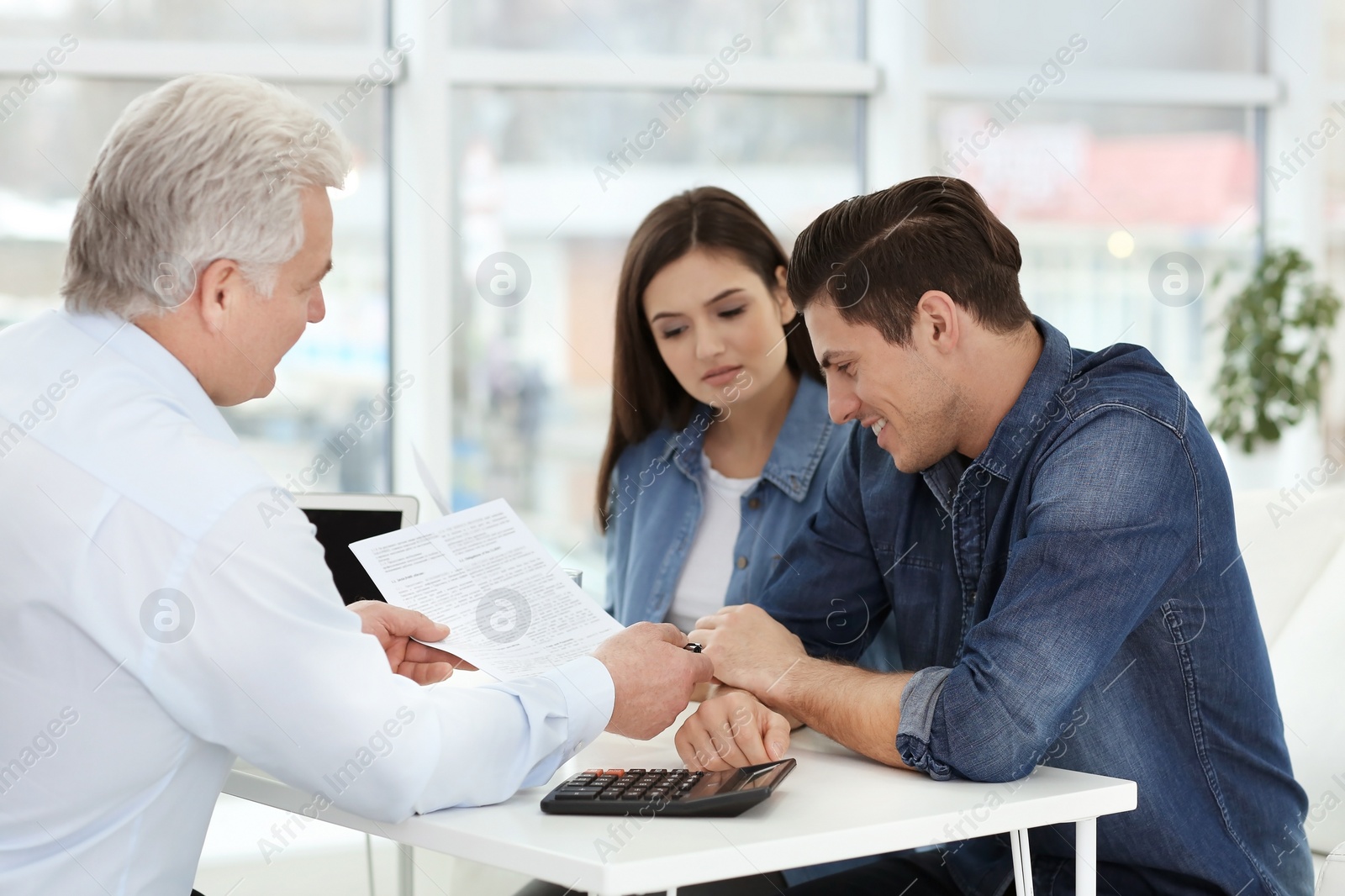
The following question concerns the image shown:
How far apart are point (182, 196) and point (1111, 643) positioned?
998 millimetres

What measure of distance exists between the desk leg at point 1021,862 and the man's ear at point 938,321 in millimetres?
568

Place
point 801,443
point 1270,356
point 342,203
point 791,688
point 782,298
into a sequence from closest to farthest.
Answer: point 791,688
point 801,443
point 782,298
point 342,203
point 1270,356

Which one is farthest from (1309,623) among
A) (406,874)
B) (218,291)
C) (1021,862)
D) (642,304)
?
(218,291)

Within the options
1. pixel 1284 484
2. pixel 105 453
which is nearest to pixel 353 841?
pixel 105 453

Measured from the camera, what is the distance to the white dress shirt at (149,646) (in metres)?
1.01

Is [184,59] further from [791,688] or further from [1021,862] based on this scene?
[1021,862]

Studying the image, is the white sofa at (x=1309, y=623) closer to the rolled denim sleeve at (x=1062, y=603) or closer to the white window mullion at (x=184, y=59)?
the rolled denim sleeve at (x=1062, y=603)

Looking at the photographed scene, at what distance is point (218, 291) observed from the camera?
1.14 m

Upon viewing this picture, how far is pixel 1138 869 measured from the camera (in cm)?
138

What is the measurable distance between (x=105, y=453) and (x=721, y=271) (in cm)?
132

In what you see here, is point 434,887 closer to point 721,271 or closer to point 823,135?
point 721,271

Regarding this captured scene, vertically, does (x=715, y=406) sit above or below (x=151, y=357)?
below

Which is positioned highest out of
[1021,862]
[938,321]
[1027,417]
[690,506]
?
[938,321]

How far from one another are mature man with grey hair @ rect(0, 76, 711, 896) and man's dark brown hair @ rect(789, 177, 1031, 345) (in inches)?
24.8
